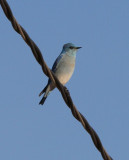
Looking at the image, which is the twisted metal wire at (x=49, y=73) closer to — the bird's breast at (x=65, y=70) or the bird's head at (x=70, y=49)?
the bird's breast at (x=65, y=70)

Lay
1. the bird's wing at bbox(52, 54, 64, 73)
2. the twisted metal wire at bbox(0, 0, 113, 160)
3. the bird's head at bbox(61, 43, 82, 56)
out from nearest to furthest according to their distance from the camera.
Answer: the twisted metal wire at bbox(0, 0, 113, 160) < the bird's wing at bbox(52, 54, 64, 73) < the bird's head at bbox(61, 43, 82, 56)

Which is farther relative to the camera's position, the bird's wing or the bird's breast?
the bird's wing

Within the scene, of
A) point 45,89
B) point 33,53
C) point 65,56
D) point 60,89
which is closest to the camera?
point 33,53

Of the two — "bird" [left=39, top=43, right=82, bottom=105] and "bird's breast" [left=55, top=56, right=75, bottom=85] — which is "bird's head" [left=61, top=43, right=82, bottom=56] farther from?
"bird's breast" [left=55, top=56, right=75, bottom=85]

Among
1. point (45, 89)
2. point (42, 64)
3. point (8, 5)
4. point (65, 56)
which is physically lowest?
point (42, 64)

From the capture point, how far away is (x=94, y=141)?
392 centimetres

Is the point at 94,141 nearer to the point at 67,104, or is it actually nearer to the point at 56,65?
the point at 67,104

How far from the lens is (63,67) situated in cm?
909

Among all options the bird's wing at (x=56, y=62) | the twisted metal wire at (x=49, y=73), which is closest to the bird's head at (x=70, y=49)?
the bird's wing at (x=56, y=62)

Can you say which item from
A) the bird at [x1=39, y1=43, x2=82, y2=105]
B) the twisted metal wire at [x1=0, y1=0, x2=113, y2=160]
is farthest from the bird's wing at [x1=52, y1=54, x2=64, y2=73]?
the twisted metal wire at [x1=0, y1=0, x2=113, y2=160]

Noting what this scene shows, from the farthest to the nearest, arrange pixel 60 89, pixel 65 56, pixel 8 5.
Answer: pixel 65 56 < pixel 60 89 < pixel 8 5

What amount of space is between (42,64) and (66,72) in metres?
5.11

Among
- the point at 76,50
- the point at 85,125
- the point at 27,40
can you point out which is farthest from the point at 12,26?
the point at 76,50

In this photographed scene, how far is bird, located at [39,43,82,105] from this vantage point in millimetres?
8906
